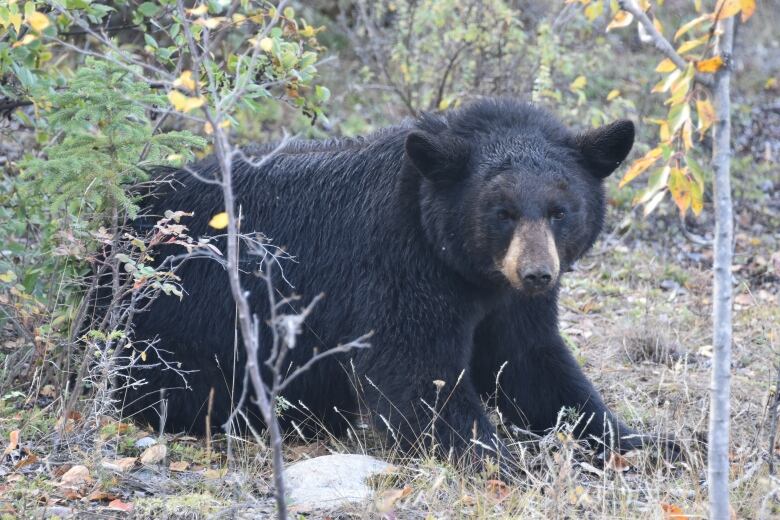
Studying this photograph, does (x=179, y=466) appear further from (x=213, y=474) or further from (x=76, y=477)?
(x=76, y=477)

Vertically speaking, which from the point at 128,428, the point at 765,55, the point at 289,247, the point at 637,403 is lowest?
the point at 128,428

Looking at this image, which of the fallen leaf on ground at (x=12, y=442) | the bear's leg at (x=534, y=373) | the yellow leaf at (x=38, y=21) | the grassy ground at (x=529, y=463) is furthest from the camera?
the bear's leg at (x=534, y=373)

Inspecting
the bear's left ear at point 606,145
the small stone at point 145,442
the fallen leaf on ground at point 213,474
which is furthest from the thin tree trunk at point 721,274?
the small stone at point 145,442

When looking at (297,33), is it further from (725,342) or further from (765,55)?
(765,55)

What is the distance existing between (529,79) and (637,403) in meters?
3.71

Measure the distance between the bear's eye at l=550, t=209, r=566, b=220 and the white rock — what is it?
4.12ft

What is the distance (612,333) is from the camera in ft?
20.9

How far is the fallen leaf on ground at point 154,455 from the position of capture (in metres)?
4.42

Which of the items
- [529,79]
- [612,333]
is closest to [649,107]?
[529,79]

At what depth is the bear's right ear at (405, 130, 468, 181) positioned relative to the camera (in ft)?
14.3

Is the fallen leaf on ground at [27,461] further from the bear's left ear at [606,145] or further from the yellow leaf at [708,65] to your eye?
the yellow leaf at [708,65]

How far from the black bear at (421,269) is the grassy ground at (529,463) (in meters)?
0.25

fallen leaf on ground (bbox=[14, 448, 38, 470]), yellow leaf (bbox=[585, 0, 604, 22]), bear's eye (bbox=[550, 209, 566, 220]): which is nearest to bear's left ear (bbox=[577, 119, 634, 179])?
bear's eye (bbox=[550, 209, 566, 220])

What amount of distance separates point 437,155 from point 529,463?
1402 mm
